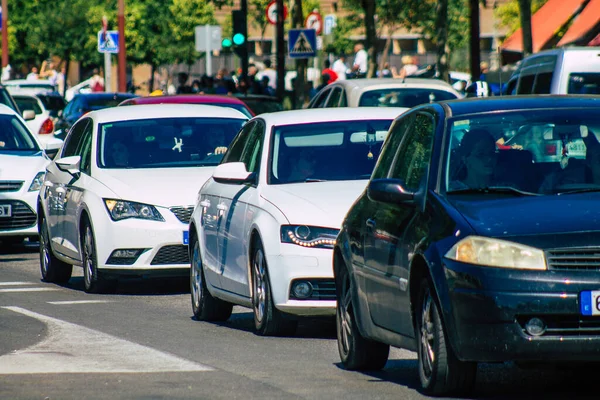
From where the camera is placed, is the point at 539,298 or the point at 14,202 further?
the point at 14,202

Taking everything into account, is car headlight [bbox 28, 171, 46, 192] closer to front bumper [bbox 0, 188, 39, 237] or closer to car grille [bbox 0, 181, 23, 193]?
front bumper [bbox 0, 188, 39, 237]

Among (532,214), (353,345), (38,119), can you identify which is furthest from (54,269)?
(38,119)

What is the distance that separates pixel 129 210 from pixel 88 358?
4.39m

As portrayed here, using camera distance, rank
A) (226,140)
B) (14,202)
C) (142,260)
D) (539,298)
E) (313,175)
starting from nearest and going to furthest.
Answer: (539,298), (313,175), (142,260), (226,140), (14,202)

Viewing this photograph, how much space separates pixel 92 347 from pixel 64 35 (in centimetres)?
7064

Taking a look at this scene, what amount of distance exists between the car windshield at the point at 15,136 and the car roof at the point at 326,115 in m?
8.10

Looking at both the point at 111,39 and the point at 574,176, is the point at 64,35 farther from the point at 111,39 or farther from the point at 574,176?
the point at 574,176

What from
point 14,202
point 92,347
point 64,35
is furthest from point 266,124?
point 64,35

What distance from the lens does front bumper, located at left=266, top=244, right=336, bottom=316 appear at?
1023 centimetres

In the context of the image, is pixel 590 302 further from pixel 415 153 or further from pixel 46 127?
pixel 46 127

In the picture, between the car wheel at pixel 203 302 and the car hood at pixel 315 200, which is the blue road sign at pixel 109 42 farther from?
the car hood at pixel 315 200

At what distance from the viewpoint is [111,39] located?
44312 millimetres

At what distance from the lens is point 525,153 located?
7867 mm

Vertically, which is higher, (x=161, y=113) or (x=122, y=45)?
(x=161, y=113)
